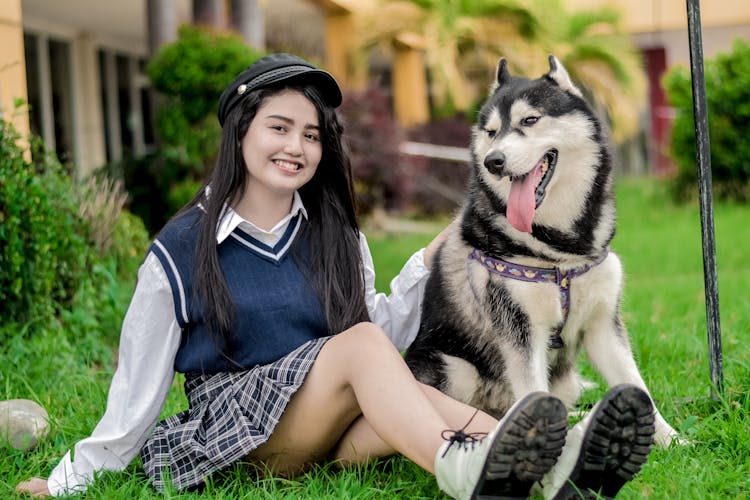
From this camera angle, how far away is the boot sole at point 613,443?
6.81ft

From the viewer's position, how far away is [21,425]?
122 inches

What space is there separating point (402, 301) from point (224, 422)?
855 mm

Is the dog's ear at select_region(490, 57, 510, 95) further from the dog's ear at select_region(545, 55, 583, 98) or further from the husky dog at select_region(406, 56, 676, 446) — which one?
the dog's ear at select_region(545, 55, 583, 98)

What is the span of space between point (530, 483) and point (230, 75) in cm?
578

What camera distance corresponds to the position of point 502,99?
9.30 feet

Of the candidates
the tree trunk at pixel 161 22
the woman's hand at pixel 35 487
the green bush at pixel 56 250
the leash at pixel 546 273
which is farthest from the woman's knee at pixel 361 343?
the tree trunk at pixel 161 22

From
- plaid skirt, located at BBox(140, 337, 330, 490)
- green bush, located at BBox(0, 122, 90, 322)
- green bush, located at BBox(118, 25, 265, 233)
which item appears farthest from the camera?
green bush, located at BBox(118, 25, 265, 233)

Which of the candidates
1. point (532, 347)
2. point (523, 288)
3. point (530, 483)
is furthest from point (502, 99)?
point (530, 483)

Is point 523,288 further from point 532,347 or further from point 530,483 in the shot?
point 530,483

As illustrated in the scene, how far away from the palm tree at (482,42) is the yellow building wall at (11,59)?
30.6 feet

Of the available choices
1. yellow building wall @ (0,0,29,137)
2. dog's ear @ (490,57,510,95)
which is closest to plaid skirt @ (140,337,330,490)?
dog's ear @ (490,57,510,95)

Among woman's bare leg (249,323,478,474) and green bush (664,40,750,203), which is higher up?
green bush (664,40,750,203)

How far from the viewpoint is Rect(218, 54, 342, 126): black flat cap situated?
8.79 feet

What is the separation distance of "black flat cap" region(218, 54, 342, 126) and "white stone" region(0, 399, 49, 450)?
54.2 inches
